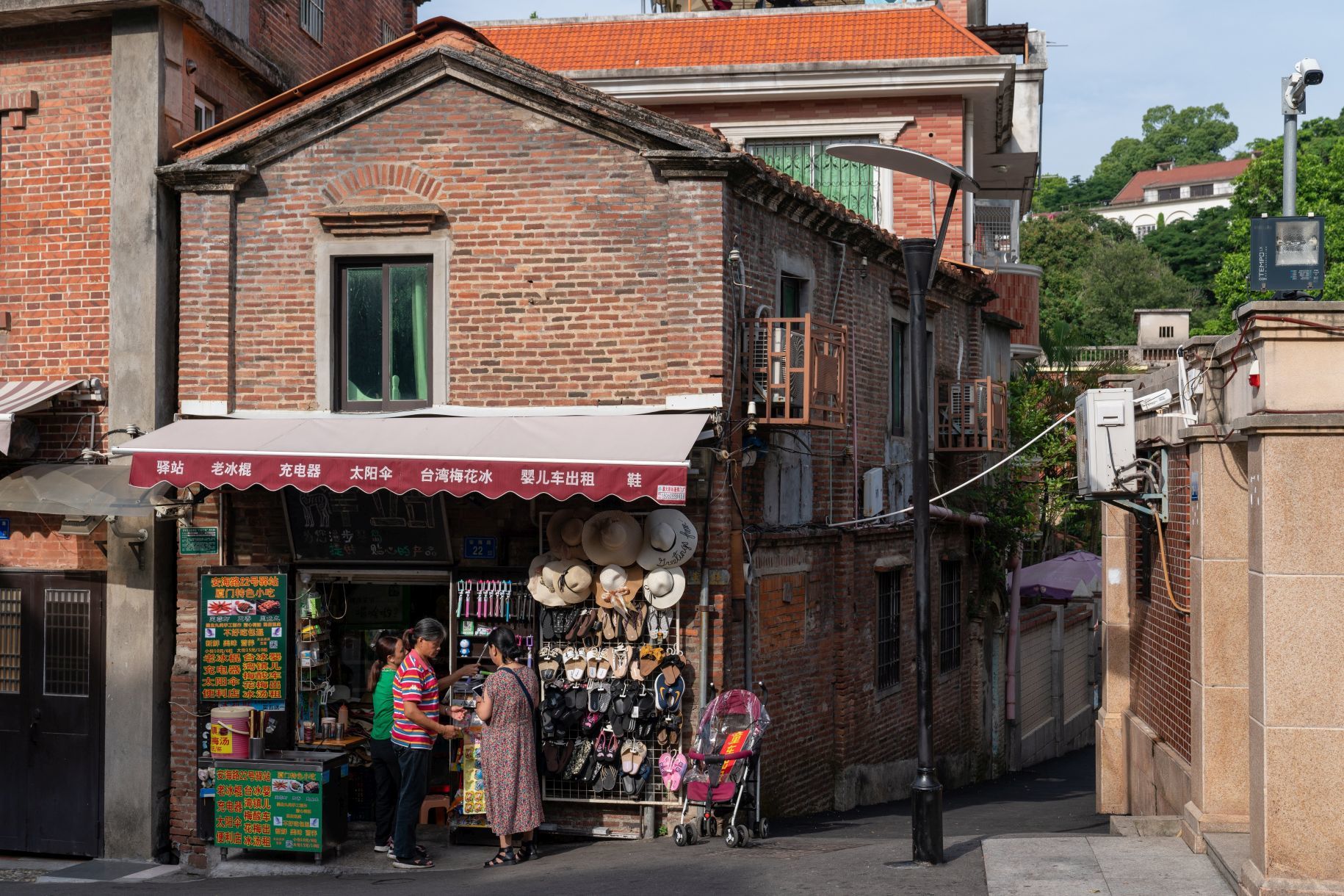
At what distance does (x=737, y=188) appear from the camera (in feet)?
40.9

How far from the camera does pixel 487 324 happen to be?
492 inches

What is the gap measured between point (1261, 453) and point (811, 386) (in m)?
4.98

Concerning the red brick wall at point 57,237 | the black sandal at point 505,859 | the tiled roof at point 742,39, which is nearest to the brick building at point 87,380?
the red brick wall at point 57,237

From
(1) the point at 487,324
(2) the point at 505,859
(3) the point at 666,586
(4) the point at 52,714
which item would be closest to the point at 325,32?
(1) the point at 487,324

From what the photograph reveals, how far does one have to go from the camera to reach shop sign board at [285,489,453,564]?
1236 centimetres

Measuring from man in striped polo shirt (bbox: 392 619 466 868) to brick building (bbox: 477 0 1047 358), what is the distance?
1143 centimetres

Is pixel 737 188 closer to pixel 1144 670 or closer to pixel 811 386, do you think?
pixel 811 386

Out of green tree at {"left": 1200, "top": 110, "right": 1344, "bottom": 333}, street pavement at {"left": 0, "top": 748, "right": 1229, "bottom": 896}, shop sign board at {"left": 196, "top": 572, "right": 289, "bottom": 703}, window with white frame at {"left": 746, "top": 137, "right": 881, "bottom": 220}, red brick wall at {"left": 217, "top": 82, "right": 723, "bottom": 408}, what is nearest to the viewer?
street pavement at {"left": 0, "top": 748, "right": 1229, "bottom": 896}

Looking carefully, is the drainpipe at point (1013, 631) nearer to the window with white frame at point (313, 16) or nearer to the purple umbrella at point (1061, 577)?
the purple umbrella at point (1061, 577)

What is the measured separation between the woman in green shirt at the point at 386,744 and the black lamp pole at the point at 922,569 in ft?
13.2

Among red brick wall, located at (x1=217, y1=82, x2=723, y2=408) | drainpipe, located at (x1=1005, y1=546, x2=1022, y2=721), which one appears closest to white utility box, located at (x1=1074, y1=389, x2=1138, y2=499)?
red brick wall, located at (x1=217, y1=82, x2=723, y2=408)

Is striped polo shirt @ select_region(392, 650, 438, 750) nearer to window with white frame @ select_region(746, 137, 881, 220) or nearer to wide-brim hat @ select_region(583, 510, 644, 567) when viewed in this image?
wide-brim hat @ select_region(583, 510, 644, 567)

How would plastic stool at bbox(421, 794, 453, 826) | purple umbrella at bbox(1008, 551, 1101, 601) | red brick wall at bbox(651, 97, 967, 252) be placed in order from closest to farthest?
plastic stool at bbox(421, 794, 453, 826) → red brick wall at bbox(651, 97, 967, 252) → purple umbrella at bbox(1008, 551, 1101, 601)

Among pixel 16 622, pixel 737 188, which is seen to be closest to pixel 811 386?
pixel 737 188
